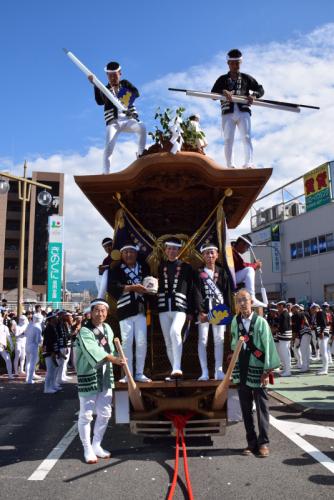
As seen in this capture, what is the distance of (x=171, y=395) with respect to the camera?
524 centimetres

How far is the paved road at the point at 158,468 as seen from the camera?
3887mm

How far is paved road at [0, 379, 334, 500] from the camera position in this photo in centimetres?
389

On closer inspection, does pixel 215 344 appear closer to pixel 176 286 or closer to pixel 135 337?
pixel 176 286

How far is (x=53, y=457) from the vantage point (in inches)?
196

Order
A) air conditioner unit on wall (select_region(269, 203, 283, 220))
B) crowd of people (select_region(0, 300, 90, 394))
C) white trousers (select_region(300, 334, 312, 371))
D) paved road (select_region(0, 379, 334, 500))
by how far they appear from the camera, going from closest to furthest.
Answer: paved road (select_region(0, 379, 334, 500)) → crowd of people (select_region(0, 300, 90, 394)) → white trousers (select_region(300, 334, 312, 371)) → air conditioner unit on wall (select_region(269, 203, 283, 220))

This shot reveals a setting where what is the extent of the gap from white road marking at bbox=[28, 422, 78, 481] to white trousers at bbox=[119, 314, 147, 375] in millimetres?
1279

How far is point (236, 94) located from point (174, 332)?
3772 millimetres

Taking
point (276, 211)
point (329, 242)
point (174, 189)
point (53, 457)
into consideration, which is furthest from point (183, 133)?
point (276, 211)

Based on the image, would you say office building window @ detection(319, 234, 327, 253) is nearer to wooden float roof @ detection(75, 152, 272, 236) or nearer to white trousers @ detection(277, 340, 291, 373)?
white trousers @ detection(277, 340, 291, 373)

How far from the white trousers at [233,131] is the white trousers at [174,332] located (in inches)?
106

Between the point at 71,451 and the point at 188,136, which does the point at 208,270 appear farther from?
the point at 71,451

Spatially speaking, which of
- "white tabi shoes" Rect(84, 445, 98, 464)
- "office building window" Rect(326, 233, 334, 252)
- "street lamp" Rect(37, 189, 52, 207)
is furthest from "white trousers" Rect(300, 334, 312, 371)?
"office building window" Rect(326, 233, 334, 252)

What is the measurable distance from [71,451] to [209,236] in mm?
3369

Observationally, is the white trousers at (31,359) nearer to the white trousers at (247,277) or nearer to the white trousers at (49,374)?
the white trousers at (49,374)
